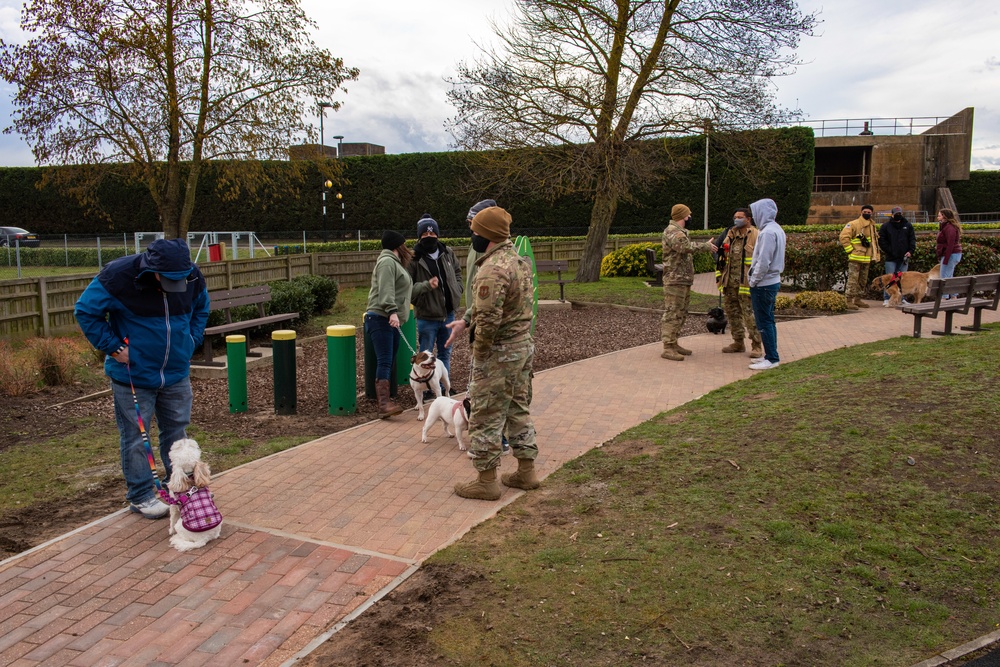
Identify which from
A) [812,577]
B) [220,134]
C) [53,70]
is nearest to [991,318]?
[812,577]

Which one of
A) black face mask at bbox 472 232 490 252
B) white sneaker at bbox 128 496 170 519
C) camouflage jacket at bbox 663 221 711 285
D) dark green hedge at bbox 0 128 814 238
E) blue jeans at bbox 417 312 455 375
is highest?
dark green hedge at bbox 0 128 814 238

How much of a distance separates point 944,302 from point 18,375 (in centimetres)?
1140

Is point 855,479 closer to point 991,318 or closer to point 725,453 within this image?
point 725,453

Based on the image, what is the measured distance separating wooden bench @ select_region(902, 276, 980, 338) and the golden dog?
2.54 meters

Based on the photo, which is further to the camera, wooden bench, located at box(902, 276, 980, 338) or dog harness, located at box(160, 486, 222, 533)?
wooden bench, located at box(902, 276, 980, 338)

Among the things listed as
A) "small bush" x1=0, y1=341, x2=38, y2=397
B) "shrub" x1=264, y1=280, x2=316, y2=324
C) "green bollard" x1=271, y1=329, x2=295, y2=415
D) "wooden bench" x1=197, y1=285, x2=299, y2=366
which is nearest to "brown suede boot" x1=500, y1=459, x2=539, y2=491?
"green bollard" x1=271, y1=329, x2=295, y2=415

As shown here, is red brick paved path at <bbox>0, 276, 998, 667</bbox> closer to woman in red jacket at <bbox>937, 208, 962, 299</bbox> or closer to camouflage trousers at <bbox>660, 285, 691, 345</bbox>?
camouflage trousers at <bbox>660, 285, 691, 345</bbox>

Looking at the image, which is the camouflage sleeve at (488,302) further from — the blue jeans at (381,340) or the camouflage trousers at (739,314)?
the camouflage trousers at (739,314)

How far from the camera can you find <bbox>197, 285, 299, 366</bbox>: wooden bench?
31.9 ft

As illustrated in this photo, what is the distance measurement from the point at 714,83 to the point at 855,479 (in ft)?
50.1

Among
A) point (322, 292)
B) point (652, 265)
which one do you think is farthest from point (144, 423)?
point (652, 265)

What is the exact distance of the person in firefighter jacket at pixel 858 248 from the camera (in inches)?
538

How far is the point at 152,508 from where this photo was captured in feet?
16.4

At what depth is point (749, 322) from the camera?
9.82m
